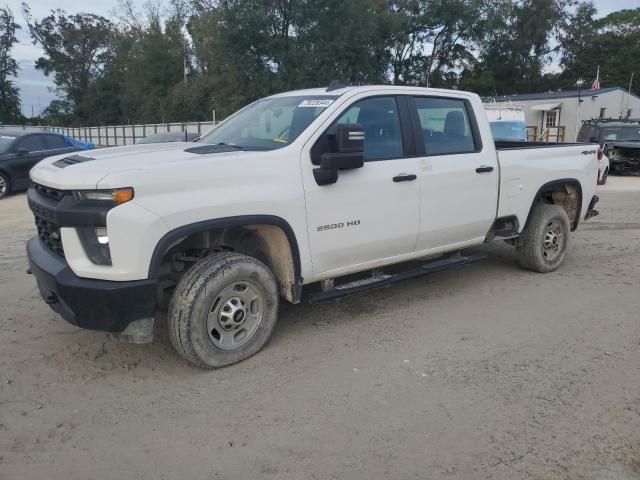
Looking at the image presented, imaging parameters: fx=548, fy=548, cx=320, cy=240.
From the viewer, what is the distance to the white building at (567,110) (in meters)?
34.8

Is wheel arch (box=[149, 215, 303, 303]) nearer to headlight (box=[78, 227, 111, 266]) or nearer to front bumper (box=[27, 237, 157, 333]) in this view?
front bumper (box=[27, 237, 157, 333])

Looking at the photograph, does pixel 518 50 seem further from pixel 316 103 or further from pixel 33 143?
pixel 316 103

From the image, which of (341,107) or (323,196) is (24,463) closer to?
(323,196)

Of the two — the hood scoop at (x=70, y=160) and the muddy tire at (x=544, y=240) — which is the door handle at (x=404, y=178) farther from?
the hood scoop at (x=70, y=160)

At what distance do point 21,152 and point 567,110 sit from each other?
1296 inches

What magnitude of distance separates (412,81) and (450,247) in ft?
165

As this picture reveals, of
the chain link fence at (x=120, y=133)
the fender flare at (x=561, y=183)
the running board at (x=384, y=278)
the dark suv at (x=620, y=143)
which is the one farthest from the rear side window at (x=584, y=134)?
the chain link fence at (x=120, y=133)

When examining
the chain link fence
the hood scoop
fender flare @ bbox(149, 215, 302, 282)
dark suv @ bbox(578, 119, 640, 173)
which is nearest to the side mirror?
fender flare @ bbox(149, 215, 302, 282)

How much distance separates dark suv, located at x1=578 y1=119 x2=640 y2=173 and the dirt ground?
14540 millimetres

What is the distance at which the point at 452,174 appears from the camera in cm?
499

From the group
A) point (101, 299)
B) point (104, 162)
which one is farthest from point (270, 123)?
point (101, 299)

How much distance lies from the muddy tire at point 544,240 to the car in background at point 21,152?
11.1m

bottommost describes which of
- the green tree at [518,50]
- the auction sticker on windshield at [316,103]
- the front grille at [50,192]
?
the front grille at [50,192]

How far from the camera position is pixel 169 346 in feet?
14.3
